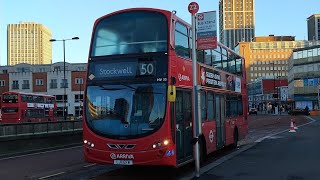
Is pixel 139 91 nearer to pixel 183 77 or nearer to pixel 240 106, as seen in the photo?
pixel 183 77

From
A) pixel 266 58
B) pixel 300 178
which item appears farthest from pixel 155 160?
pixel 266 58

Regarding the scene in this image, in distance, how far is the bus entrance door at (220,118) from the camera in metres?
16.7

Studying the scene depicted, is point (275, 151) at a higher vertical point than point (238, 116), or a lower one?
lower

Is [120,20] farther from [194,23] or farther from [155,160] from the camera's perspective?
[155,160]

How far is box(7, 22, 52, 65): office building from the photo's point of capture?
138 metres

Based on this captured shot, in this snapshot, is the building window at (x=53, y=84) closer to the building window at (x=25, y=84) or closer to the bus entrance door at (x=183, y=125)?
the building window at (x=25, y=84)

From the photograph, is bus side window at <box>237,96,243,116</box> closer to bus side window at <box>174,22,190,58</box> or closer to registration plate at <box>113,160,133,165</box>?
bus side window at <box>174,22,190,58</box>

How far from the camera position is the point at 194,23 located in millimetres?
12203

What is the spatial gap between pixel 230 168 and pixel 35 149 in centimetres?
1157

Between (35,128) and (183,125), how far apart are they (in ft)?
43.5

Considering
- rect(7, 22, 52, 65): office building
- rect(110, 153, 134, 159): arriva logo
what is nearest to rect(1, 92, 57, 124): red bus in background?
rect(110, 153, 134, 159): arriva logo

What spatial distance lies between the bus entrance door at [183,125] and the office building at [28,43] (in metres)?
129

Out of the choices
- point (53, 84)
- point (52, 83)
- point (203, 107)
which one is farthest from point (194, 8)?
point (52, 83)

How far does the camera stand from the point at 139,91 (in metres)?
11.8
